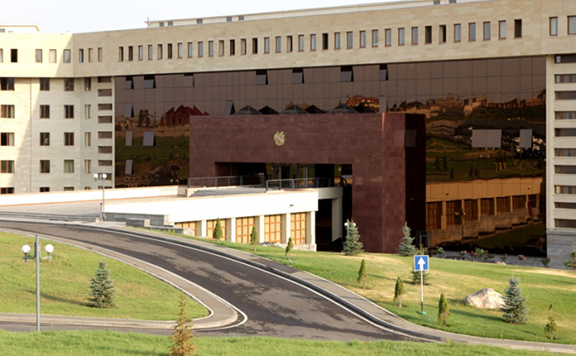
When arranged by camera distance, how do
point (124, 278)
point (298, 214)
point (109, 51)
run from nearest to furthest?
point (124, 278) → point (298, 214) → point (109, 51)

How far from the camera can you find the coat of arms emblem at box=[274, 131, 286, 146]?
7350 cm

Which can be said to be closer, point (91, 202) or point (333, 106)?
point (91, 202)

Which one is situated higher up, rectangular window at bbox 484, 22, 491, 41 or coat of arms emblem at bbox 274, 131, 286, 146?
rectangular window at bbox 484, 22, 491, 41

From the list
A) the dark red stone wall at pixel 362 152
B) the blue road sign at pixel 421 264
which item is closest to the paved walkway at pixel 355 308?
the blue road sign at pixel 421 264

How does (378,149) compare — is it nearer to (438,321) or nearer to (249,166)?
(249,166)

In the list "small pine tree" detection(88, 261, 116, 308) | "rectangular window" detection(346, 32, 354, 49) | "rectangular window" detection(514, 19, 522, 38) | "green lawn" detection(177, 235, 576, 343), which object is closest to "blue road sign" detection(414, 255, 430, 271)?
"green lawn" detection(177, 235, 576, 343)

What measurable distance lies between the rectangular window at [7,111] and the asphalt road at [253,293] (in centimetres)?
4558

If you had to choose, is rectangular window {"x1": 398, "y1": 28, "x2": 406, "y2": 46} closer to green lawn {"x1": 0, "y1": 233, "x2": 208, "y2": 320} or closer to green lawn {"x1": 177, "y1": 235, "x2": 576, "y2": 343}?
green lawn {"x1": 177, "y1": 235, "x2": 576, "y2": 343}

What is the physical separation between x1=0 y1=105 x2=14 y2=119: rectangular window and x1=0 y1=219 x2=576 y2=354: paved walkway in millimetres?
51701

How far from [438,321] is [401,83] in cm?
4246

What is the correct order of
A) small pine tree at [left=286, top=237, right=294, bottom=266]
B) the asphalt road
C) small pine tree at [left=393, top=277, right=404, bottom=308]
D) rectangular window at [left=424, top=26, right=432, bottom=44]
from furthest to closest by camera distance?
rectangular window at [left=424, top=26, right=432, bottom=44], small pine tree at [left=286, top=237, right=294, bottom=266], small pine tree at [left=393, top=277, right=404, bottom=308], the asphalt road

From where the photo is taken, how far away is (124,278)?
36.4 m

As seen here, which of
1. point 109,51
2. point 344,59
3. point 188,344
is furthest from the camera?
point 109,51

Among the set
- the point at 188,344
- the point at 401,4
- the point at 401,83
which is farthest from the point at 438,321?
the point at 401,4
